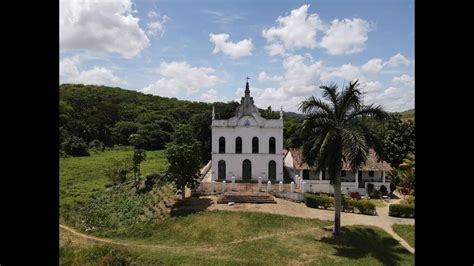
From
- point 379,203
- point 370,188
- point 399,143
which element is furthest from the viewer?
point 399,143

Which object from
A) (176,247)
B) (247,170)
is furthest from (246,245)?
(247,170)

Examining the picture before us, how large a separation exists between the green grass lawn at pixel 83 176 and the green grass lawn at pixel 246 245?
6.69 m

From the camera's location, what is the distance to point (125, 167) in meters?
30.6

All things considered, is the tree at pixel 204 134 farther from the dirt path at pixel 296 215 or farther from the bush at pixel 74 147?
the dirt path at pixel 296 215

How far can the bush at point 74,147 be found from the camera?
3906 centimetres

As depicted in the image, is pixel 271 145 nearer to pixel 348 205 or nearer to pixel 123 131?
pixel 348 205

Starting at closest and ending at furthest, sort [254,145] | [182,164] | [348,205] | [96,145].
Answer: [348,205] → [182,164] → [254,145] → [96,145]

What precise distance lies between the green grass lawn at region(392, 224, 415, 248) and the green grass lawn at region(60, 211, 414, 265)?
2.04ft

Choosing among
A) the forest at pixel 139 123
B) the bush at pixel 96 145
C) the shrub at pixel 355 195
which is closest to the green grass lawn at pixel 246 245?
the shrub at pixel 355 195

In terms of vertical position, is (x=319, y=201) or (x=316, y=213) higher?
(x=319, y=201)

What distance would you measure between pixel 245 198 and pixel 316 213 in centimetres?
403

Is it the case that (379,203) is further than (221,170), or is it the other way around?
(221,170)

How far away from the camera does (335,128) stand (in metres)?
14.9
